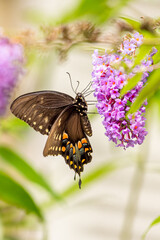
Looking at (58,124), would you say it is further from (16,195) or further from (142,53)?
(142,53)

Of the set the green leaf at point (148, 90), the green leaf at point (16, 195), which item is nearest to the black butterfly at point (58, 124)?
the green leaf at point (16, 195)

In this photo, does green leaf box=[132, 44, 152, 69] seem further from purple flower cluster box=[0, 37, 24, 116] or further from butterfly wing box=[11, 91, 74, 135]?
purple flower cluster box=[0, 37, 24, 116]

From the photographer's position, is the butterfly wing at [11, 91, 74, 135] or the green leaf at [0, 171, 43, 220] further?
the green leaf at [0, 171, 43, 220]

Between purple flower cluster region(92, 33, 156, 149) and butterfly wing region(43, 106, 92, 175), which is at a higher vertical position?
butterfly wing region(43, 106, 92, 175)

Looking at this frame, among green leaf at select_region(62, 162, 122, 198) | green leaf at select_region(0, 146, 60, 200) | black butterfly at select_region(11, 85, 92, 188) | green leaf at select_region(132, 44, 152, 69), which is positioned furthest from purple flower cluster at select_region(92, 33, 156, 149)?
green leaf at select_region(62, 162, 122, 198)

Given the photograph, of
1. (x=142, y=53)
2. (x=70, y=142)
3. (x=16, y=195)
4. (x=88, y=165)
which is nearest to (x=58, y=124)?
(x=70, y=142)

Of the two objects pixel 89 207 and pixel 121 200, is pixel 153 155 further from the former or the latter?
pixel 89 207

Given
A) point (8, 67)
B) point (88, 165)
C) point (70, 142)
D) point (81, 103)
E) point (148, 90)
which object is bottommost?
point (148, 90)

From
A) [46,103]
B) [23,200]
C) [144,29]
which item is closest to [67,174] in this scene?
[23,200]
